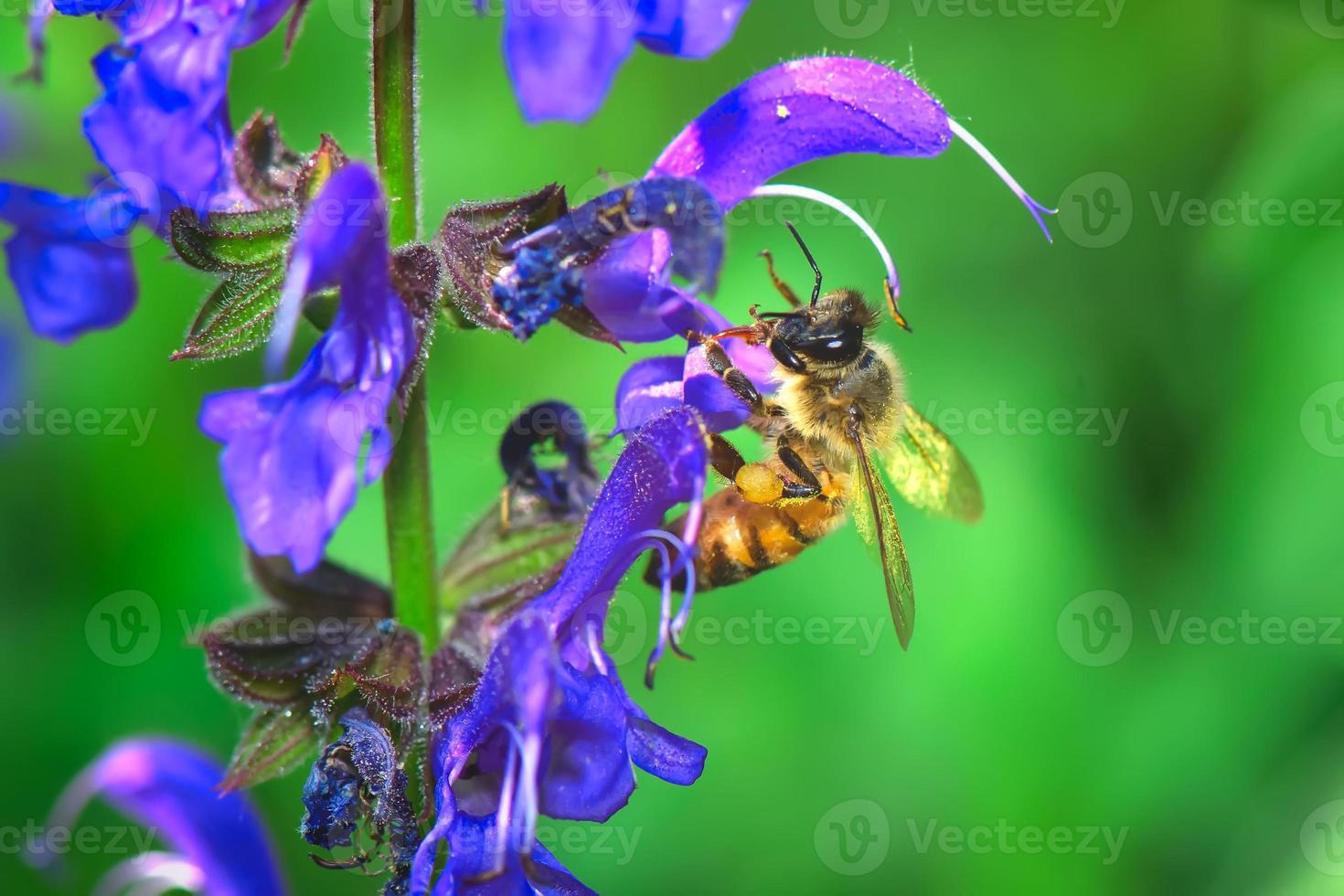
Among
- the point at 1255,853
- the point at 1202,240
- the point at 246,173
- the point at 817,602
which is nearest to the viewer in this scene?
the point at 246,173

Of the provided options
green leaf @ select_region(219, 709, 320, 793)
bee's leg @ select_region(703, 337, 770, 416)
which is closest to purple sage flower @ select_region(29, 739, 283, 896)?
green leaf @ select_region(219, 709, 320, 793)

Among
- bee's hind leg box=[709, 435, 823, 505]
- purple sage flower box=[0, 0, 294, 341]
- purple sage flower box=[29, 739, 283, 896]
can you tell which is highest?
purple sage flower box=[0, 0, 294, 341]

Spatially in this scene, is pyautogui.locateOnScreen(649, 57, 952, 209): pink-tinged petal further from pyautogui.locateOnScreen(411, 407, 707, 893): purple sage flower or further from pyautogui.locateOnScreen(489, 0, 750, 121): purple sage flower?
pyautogui.locateOnScreen(489, 0, 750, 121): purple sage flower

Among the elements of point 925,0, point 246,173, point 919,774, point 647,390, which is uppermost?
point 925,0

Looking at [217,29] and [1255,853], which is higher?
[217,29]

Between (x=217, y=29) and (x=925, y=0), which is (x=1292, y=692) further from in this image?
(x=217, y=29)

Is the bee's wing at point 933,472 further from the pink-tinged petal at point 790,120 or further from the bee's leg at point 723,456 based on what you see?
the pink-tinged petal at point 790,120

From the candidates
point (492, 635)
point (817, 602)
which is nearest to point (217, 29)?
point (492, 635)
